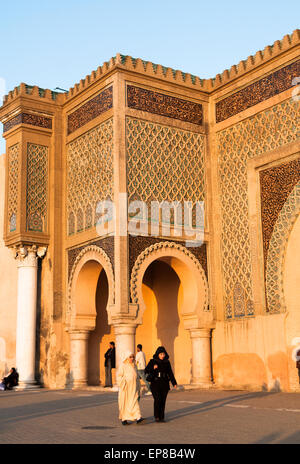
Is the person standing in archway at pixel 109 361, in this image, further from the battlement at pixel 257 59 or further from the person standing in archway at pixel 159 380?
the battlement at pixel 257 59

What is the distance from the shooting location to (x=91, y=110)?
11.9 meters

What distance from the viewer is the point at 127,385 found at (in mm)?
6102

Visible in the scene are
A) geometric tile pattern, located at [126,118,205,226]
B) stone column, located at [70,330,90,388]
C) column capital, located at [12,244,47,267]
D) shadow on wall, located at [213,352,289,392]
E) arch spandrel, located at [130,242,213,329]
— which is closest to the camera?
shadow on wall, located at [213,352,289,392]

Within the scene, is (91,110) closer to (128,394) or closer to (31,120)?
(31,120)

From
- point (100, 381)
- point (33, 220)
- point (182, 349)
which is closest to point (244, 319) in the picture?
point (182, 349)

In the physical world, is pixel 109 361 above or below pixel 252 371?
above

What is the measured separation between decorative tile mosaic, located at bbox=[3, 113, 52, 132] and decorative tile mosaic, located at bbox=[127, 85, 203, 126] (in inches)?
88.7

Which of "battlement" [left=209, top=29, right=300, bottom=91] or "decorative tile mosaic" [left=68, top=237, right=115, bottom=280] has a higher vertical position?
"battlement" [left=209, top=29, right=300, bottom=91]

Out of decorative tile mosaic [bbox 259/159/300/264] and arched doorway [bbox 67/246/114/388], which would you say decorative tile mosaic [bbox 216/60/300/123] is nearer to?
decorative tile mosaic [bbox 259/159/300/264]

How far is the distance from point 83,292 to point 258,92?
16.3ft

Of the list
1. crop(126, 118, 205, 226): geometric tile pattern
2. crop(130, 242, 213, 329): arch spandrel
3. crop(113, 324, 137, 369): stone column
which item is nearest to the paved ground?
crop(113, 324, 137, 369): stone column

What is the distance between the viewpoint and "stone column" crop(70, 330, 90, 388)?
38.0 ft
